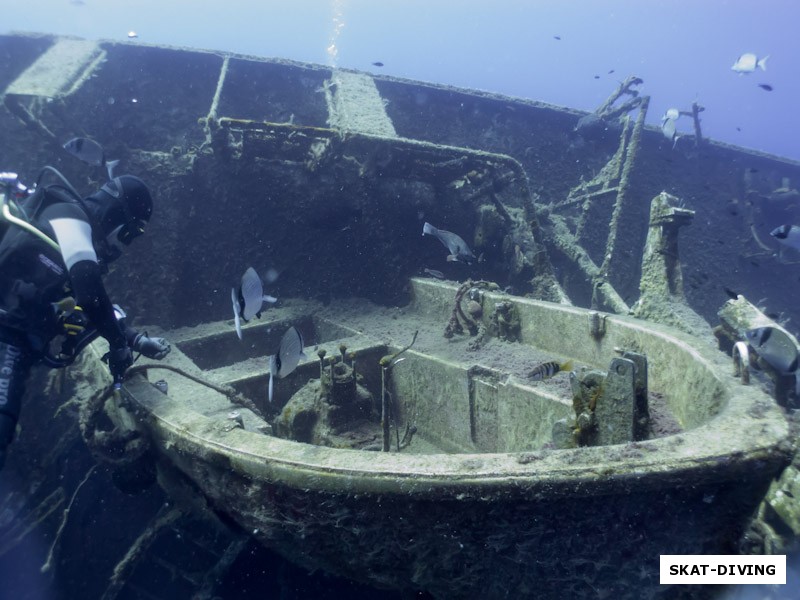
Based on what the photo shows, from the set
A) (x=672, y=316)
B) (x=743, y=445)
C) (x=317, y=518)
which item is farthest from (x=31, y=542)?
(x=672, y=316)

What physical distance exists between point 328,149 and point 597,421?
232 inches

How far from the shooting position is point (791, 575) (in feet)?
10.4

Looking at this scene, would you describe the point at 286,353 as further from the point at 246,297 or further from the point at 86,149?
the point at 86,149

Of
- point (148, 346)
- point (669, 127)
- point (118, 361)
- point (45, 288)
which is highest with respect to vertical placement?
point (669, 127)

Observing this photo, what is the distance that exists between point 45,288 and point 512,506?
3.76 meters

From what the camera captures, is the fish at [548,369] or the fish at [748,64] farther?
the fish at [748,64]

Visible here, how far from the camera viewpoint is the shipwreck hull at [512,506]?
2.06 m

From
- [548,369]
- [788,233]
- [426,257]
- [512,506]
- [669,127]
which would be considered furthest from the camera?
[669,127]

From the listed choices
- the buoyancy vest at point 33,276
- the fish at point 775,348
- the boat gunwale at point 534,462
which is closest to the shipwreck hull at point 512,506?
the boat gunwale at point 534,462

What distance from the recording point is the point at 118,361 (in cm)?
369

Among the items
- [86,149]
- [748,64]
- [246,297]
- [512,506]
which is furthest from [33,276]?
[748,64]

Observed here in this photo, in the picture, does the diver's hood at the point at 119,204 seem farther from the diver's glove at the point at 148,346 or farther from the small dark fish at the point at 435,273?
the small dark fish at the point at 435,273

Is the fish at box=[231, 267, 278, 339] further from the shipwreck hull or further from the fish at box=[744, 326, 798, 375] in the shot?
the fish at box=[744, 326, 798, 375]

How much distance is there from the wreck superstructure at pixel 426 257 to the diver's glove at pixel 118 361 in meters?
0.37
